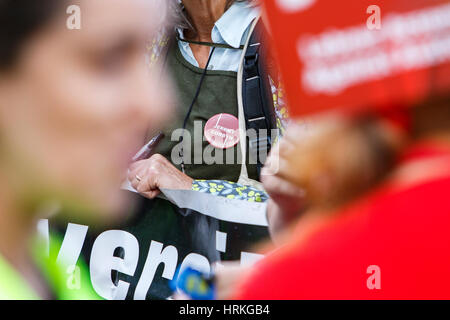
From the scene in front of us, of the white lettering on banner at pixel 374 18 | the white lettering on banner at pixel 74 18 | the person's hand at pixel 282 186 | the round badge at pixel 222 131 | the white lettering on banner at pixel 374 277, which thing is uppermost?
the white lettering on banner at pixel 74 18

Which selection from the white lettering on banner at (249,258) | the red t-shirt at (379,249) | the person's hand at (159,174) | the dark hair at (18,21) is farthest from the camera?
the person's hand at (159,174)

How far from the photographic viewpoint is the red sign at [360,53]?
0.95 meters

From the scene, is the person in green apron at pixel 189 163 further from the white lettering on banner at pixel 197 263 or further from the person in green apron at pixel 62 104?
the person in green apron at pixel 62 104

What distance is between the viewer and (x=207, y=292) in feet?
4.14

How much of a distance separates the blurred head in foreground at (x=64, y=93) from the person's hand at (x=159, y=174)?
181 mm

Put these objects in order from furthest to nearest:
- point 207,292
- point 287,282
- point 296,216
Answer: point 207,292 < point 296,216 < point 287,282

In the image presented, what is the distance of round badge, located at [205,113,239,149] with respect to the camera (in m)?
1.37

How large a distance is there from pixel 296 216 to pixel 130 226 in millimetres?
480

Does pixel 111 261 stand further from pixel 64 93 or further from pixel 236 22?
pixel 236 22

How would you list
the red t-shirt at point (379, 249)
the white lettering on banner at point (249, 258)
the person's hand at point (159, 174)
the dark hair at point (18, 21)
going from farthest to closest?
1. the person's hand at point (159, 174)
2. the white lettering on banner at point (249, 258)
3. the dark hair at point (18, 21)
4. the red t-shirt at point (379, 249)

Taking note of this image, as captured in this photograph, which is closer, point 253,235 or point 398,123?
point 398,123

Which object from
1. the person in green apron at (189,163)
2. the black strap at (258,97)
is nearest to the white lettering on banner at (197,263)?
the person in green apron at (189,163)
